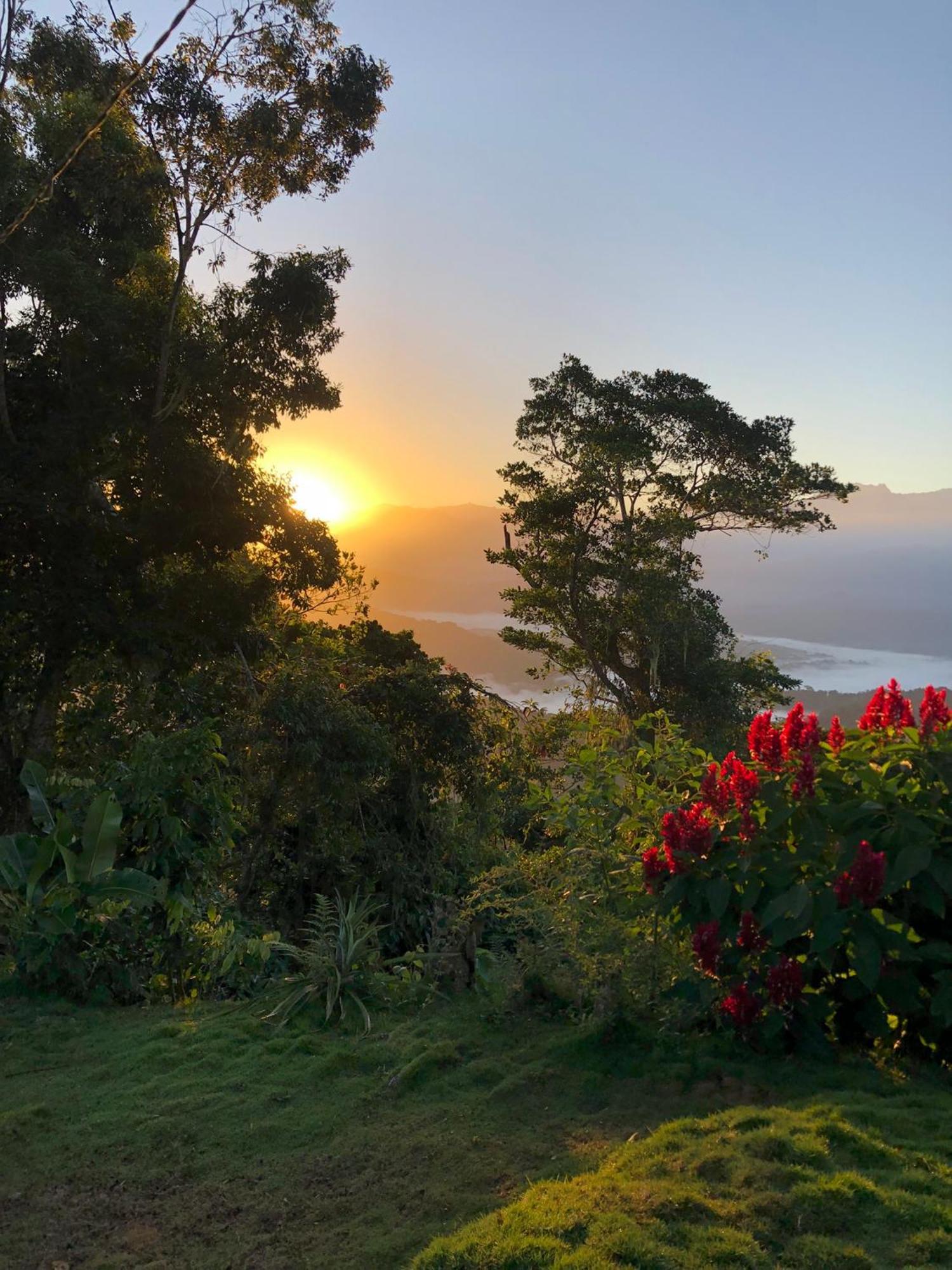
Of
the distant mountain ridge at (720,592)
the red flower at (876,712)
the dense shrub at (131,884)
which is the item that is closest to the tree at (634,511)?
the dense shrub at (131,884)

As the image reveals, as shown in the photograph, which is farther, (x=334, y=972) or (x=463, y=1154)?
(x=334, y=972)

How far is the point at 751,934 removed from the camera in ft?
11.8

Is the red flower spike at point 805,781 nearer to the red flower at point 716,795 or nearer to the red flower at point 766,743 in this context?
the red flower at point 766,743

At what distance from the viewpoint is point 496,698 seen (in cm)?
1296

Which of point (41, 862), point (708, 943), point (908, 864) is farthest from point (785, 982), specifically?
point (41, 862)

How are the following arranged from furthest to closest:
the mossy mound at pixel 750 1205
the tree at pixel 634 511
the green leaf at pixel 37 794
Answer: the tree at pixel 634 511 < the green leaf at pixel 37 794 < the mossy mound at pixel 750 1205

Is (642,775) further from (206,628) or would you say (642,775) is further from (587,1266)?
(206,628)

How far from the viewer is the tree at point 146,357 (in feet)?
36.0

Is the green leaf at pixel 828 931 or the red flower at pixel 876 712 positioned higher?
the red flower at pixel 876 712

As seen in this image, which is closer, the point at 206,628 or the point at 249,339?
the point at 206,628

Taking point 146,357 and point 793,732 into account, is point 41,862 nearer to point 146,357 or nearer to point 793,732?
point 793,732

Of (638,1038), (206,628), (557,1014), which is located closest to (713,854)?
(638,1038)

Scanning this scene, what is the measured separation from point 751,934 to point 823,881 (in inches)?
14.0

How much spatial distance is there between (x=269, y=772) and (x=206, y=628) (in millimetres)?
2376
